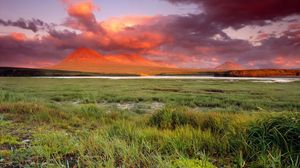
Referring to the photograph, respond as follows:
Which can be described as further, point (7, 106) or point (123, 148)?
point (7, 106)

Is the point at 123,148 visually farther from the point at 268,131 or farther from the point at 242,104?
the point at 242,104

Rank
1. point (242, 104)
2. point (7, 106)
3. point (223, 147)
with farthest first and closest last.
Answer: point (242, 104) < point (7, 106) < point (223, 147)

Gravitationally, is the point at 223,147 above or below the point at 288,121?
below

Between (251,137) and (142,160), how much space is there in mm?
2455

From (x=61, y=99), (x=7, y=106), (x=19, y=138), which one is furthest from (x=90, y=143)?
(x=61, y=99)

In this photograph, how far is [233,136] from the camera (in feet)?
20.6

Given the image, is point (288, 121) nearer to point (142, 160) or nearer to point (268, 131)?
point (268, 131)

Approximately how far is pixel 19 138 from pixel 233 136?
5.97 metres

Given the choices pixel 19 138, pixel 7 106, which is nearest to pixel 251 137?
pixel 19 138

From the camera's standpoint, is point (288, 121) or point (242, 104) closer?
point (288, 121)

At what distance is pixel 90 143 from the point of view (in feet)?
19.5

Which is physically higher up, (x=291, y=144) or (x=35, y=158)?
(x=291, y=144)

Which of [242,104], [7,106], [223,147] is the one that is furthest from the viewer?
[242,104]

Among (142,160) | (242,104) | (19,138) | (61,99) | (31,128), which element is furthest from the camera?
(61,99)
